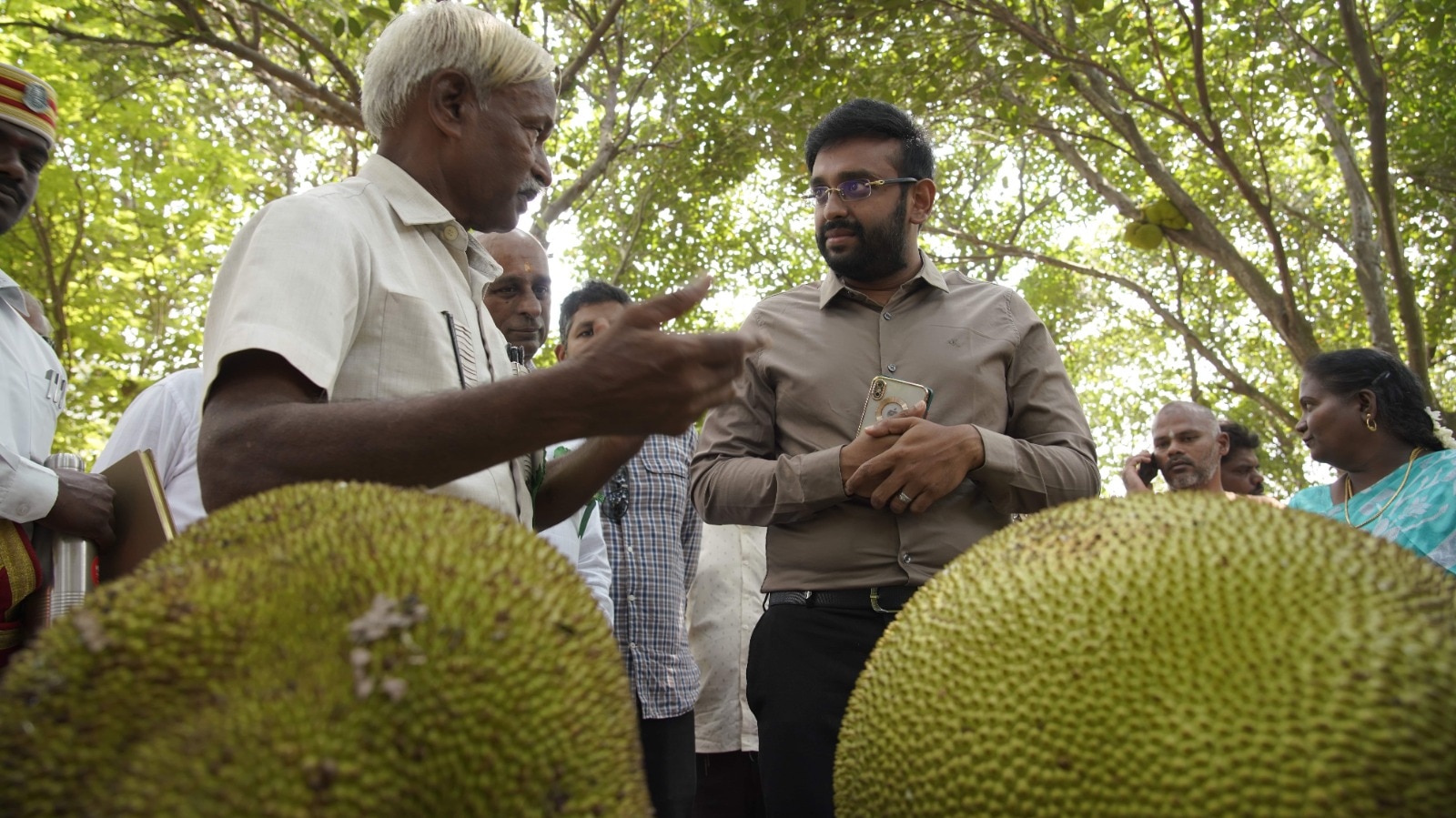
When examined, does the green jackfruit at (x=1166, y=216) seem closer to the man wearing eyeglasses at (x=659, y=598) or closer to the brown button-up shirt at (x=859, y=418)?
the man wearing eyeglasses at (x=659, y=598)

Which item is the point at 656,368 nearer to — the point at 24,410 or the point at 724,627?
the point at 24,410

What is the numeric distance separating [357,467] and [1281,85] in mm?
7254

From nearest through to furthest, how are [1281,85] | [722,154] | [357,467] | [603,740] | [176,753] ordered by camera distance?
[176,753] → [603,740] → [357,467] → [1281,85] → [722,154]

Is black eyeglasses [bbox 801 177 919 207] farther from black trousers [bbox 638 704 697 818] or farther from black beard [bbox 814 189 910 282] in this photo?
black trousers [bbox 638 704 697 818]

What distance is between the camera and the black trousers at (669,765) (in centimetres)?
337

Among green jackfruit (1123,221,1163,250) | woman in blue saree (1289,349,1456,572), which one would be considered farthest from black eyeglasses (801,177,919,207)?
green jackfruit (1123,221,1163,250)

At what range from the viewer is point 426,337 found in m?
1.48

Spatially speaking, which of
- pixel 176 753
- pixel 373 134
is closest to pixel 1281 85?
pixel 373 134

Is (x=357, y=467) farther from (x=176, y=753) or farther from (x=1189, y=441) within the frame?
(x=1189, y=441)

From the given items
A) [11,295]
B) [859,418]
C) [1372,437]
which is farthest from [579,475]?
[1372,437]

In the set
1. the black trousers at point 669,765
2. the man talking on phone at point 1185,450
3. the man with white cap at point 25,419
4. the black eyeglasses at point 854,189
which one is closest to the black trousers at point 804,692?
the black eyeglasses at point 854,189

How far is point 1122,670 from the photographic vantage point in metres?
0.92

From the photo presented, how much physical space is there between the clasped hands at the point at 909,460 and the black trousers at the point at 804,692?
25 centimetres

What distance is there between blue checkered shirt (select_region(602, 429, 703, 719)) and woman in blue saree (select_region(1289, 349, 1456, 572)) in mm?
2227
